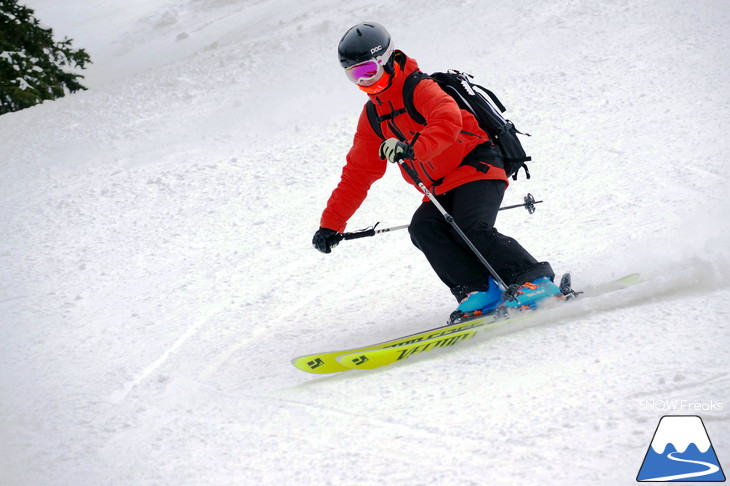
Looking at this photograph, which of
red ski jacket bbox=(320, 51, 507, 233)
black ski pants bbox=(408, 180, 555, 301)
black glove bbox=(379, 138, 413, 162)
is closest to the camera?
black glove bbox=(379, 138, 413, 162)

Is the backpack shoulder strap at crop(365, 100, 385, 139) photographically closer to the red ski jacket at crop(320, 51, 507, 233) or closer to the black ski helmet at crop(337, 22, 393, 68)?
the red ski jacket at crop(320, 51, 507, 233)

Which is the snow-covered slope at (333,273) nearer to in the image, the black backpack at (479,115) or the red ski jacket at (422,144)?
the red ski jacket at (422,144)

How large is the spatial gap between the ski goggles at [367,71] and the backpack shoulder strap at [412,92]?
20 centimetres

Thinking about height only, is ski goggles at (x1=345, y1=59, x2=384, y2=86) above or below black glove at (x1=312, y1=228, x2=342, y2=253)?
above

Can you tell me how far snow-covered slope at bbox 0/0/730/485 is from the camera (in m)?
3.64

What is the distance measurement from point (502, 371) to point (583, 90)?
7252mm

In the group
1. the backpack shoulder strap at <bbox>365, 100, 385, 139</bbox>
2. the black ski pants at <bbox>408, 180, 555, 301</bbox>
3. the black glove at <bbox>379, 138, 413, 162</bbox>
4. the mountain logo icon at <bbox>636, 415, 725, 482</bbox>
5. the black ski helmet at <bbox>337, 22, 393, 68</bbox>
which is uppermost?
the black ski helmet at <bbox>337, 22, 393, 68</bbox>

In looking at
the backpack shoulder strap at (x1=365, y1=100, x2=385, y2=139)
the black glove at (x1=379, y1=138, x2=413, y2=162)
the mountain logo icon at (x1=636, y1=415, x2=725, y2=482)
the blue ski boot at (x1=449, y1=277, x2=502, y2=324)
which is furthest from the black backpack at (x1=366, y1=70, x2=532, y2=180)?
the mountain logo icon at (x1=636, y1=415, x2=725, y2=482)

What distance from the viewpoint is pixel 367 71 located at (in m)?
4.68

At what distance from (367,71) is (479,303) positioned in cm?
186

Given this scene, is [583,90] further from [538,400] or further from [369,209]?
[538,400]

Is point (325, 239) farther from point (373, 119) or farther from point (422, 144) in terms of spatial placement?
point (422, 144)

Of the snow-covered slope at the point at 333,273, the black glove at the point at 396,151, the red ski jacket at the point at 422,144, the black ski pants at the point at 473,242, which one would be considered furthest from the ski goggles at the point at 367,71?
the snow-covered slope at the point at 333,273

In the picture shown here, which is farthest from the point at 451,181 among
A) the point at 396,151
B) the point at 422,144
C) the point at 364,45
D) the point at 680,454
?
the point at 680,454
